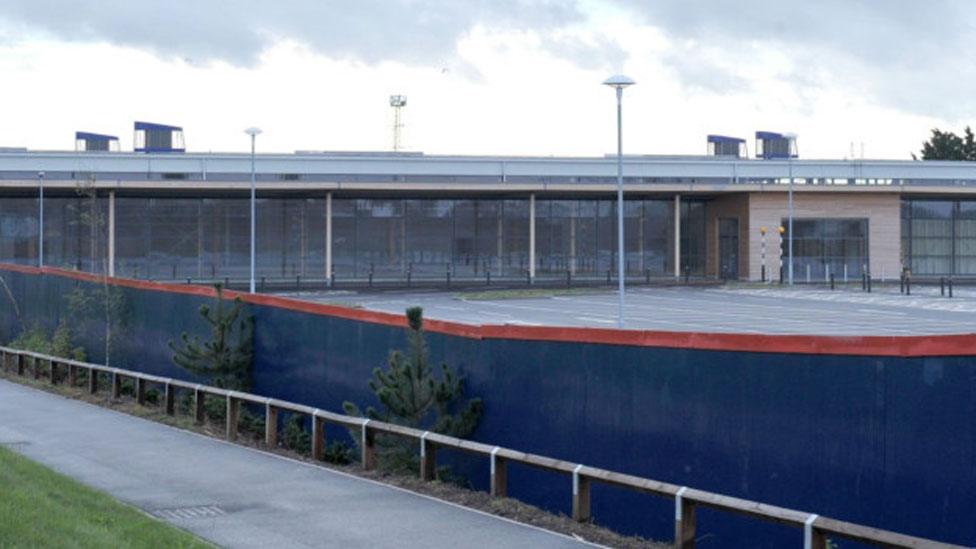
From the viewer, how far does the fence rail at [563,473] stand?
10055 mm

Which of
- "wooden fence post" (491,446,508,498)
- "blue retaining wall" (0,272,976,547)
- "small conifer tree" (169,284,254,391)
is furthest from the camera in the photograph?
"small conifer tree" (169,284,254,391)

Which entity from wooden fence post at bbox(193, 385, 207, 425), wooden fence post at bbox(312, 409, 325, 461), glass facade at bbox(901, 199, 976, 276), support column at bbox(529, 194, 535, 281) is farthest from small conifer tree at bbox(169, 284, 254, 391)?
glass facade at bbox(901, 199, 976, 276)

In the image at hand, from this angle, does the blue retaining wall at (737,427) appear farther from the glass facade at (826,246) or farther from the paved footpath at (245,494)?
the glass facade at (826,246)

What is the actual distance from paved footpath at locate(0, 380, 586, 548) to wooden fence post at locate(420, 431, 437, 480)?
430 millimetres

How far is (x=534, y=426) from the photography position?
14664 millimetres

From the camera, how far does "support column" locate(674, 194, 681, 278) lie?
71.2 m

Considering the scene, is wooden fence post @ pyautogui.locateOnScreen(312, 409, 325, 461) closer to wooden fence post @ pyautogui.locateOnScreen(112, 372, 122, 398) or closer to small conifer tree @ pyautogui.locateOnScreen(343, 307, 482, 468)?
small conifer tree @ pyautogui.locateOnScreen(343, 307, 482, 468)

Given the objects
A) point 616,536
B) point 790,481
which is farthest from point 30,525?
point 790,481

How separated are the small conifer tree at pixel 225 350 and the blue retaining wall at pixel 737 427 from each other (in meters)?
4.27

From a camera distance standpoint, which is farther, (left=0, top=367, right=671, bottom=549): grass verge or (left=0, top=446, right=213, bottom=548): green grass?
(left=0, top=367, right=671, bottom=549): grass verge

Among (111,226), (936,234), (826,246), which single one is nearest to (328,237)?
(111,226)

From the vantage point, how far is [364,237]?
230ft

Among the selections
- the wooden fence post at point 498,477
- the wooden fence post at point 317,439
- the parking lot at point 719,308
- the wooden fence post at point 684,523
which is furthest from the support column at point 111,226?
the wooden fence post at point 684,523

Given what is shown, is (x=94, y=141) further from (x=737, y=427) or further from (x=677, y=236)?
(x=737, y=427)
